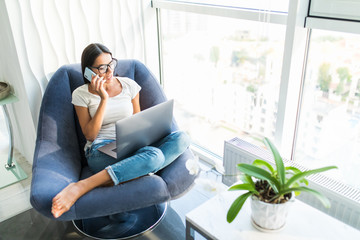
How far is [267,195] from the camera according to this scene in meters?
1.30

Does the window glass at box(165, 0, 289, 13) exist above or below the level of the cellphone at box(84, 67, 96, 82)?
above

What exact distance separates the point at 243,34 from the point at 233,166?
2.69 ft

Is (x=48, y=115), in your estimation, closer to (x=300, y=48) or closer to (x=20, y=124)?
(x=20, y=124)

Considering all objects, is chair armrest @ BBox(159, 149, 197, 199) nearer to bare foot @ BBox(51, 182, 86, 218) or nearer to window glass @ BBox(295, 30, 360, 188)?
bare foot @ BBox(51, 182, 86, 218)

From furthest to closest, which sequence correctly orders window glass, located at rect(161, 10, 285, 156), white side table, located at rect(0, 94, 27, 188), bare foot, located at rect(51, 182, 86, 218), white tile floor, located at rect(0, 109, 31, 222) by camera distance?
white side table, located at rect(0, 94, 27, 188) < white tile floor, located at rect(0, 109, 31, 222) < window glass, located at rect(161, 10, 285, 156) < bare foot, located at rect(51, 182, 86, 218)

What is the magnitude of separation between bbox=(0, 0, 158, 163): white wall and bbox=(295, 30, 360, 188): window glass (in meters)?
1.32

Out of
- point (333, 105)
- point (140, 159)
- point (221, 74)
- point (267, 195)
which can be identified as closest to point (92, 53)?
point (140, 159)

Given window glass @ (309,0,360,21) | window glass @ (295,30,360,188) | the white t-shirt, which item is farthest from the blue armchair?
window glass @ (309,0,360,21)

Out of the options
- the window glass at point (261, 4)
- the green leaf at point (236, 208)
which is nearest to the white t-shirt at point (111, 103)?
the window glass at point (261, 4)

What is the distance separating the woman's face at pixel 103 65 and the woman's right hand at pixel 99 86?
0.04 metres

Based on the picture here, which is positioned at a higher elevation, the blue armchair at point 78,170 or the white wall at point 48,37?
the white wall at point 48,37

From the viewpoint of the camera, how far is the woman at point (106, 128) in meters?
1.73

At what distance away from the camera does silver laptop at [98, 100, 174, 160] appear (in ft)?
5.34

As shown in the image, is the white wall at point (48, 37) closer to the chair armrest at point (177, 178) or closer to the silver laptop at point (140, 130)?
the silver laptop at point (140, 130)
